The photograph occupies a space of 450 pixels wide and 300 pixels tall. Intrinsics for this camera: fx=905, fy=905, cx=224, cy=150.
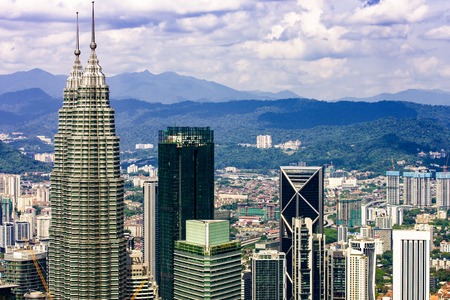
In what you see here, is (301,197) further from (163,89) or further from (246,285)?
(163,89)

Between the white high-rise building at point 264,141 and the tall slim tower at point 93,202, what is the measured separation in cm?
7048

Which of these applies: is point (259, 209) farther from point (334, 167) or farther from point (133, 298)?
point (133, 298)

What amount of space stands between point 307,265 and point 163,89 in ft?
354

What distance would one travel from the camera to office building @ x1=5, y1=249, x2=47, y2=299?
2275cm

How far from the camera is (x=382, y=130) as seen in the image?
86938 mm

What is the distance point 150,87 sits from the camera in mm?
134125

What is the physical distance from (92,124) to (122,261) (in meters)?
3.00

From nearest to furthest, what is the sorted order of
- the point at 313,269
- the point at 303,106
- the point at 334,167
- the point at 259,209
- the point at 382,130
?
1. the point at 313,269
2. the point at 259,209
3. the point at 334,167
4. the point at 382,130
5. the point at 303,106

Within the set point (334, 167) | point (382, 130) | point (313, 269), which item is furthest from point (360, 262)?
point (382, 130)

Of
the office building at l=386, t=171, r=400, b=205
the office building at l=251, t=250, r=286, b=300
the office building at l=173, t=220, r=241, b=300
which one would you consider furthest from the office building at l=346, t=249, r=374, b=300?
the office building at l=386, t=171, r=400, b=205

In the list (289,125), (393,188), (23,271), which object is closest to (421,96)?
(289,125)

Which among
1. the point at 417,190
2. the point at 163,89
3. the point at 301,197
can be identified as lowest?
the point at 417,190

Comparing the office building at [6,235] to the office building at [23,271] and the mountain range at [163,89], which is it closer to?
the office building at [23,271]

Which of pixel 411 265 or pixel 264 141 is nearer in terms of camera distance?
pixel 411 265
